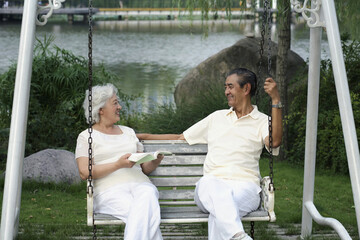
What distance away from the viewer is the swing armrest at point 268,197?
3.93 metres

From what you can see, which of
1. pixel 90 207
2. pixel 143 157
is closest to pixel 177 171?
pixel 143 157

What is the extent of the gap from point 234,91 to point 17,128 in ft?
4.82

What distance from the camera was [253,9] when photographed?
789 centimetres

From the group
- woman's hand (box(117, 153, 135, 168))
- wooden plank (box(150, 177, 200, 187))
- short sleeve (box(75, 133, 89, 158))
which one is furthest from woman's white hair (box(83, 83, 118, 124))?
wooden plank (box(150, 177, 200, 187))

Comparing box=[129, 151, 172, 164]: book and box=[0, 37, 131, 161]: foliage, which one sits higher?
box=[129, 151, 172, 164]: book

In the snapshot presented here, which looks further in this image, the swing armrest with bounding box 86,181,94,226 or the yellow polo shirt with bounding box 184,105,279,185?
the yellow polo shirt with bounding box 184,105,279,185

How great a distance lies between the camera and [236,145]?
168 inches

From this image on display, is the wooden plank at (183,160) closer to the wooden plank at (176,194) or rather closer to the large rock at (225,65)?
the wooden plank at (176,194)

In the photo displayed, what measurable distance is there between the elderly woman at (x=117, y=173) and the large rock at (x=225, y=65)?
492cm

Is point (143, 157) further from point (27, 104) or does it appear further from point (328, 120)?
point (328, 120)

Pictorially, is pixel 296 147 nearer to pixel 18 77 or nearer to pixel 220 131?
pixel 220 131

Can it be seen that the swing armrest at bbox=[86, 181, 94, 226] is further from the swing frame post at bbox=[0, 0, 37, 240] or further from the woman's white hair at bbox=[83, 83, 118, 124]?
the woman's white hair at bbox=[83, 83, 118, 124]

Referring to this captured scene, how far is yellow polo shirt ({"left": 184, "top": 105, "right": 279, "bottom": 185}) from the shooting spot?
166 inches

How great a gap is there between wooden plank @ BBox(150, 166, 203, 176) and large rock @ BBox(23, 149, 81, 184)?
2351 millimetres
